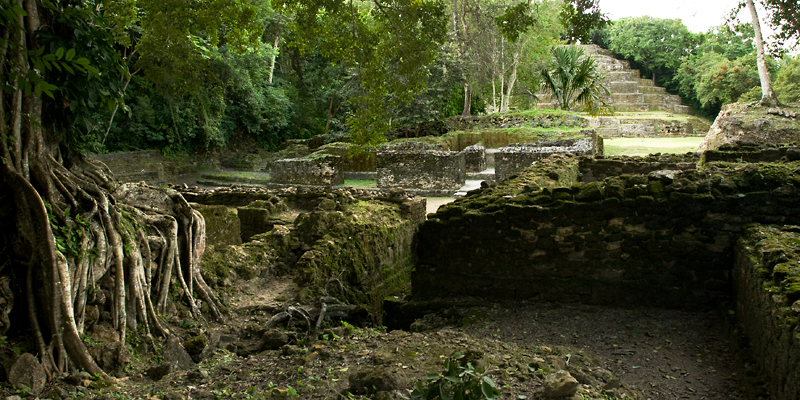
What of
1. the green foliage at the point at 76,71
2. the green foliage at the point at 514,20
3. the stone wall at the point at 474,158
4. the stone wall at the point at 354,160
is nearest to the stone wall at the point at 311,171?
the stone wall at the point at 354,160

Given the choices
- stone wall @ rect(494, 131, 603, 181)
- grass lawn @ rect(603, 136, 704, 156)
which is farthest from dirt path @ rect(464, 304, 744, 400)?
grass lawn @ rect(603, 136, 704, 156)

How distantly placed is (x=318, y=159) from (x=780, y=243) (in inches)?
466

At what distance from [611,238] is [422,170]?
8.33 m

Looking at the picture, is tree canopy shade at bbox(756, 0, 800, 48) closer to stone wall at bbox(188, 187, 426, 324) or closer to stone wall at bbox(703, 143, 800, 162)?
stone wall at bbox(703, 143, 800, 162)

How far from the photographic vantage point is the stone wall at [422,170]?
43.9ft

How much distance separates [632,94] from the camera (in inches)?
1346

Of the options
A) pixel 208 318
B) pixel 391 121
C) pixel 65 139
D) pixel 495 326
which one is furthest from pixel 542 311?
pixel 391 121

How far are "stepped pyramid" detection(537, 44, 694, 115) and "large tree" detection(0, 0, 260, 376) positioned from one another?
31559 mm

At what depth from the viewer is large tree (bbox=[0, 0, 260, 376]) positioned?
3066mm

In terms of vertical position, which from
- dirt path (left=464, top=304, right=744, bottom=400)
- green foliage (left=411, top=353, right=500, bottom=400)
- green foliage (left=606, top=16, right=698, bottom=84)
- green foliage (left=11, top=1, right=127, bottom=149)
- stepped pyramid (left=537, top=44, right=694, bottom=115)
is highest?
green foliage (left=606, top=16, right=698, bottom=84)

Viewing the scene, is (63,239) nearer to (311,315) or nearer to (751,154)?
(311,315)

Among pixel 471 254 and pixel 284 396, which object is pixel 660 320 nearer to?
pixel 471 254

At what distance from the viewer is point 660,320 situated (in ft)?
16.8

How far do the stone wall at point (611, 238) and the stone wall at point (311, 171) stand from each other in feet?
29.1
